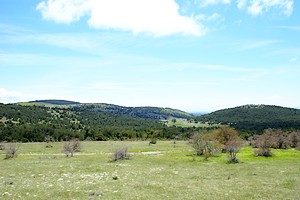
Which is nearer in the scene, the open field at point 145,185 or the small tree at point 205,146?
the open field at point 145,185

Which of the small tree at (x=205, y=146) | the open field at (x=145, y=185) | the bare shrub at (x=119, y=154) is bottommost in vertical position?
the open field at (x=145, y=185)

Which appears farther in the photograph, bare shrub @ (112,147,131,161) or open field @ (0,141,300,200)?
bare shrub @ (112,147,131,161)

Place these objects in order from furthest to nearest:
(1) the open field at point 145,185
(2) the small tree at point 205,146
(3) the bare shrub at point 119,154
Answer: (2) the small tree at point 205,146 < (3) the bare shrub at point 119,154 < (1) the open field at point 145,185

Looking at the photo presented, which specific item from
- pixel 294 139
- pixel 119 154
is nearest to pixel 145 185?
pixel 119 154

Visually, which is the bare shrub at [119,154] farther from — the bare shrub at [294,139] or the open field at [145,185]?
the bare shrub at [294,139]

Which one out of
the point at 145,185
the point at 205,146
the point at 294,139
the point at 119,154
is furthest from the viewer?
the point at 294,139

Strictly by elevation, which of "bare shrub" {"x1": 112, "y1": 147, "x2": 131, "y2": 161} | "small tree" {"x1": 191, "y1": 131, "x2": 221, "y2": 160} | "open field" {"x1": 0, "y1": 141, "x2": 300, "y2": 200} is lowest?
"open field" {"x1": 0, "y1": 141, "x2": 300, "y2": 200}

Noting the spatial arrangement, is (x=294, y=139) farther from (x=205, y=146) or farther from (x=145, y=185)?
(x=145, y=185)

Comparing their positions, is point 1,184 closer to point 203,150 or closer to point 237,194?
point 237,194

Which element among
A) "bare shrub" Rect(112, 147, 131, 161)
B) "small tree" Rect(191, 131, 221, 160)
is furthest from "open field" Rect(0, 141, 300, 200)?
"small tree" Rect(191, 131, 221, 160)

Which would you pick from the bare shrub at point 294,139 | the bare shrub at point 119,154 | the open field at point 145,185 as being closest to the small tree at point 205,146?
the bare shrub at point 119,154

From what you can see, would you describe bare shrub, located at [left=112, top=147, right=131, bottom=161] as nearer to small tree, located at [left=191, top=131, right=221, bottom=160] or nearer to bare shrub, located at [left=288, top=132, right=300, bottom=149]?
small tree, located at [left=191, top=131, right=221, bottom=160]

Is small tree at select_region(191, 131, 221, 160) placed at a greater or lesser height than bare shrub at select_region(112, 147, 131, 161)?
greater

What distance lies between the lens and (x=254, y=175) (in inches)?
1505
